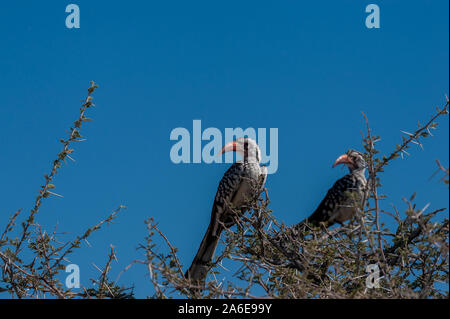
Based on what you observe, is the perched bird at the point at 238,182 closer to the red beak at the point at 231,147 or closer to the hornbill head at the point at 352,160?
the red beak at the point at 231,147

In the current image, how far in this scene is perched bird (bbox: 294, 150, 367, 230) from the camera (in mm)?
7391

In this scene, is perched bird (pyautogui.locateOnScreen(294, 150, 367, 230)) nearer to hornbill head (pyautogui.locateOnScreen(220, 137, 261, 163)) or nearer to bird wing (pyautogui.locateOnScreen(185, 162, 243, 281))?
bird wing (pyautogui.locateOnScreen(185, 162, 243, 281))

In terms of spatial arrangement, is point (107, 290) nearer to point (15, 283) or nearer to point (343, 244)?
point (15, 283)

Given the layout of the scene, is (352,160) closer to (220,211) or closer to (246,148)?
(246,148)

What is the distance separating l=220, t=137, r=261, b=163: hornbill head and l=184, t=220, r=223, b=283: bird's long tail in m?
1.22

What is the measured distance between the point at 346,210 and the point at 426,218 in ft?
8.77

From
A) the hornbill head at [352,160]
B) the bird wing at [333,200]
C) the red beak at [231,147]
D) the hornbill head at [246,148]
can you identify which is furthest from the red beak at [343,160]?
the red beak at [231,147]

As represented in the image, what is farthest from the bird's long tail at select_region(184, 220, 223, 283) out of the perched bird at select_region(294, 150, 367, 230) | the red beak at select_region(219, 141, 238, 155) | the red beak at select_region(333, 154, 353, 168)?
the red beak at select_region(333, 154, 353, 168)

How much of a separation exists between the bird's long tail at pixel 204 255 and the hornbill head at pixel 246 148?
1221mm

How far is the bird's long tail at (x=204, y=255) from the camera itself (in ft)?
21.7

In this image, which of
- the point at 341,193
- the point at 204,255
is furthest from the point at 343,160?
the point at 204,255
